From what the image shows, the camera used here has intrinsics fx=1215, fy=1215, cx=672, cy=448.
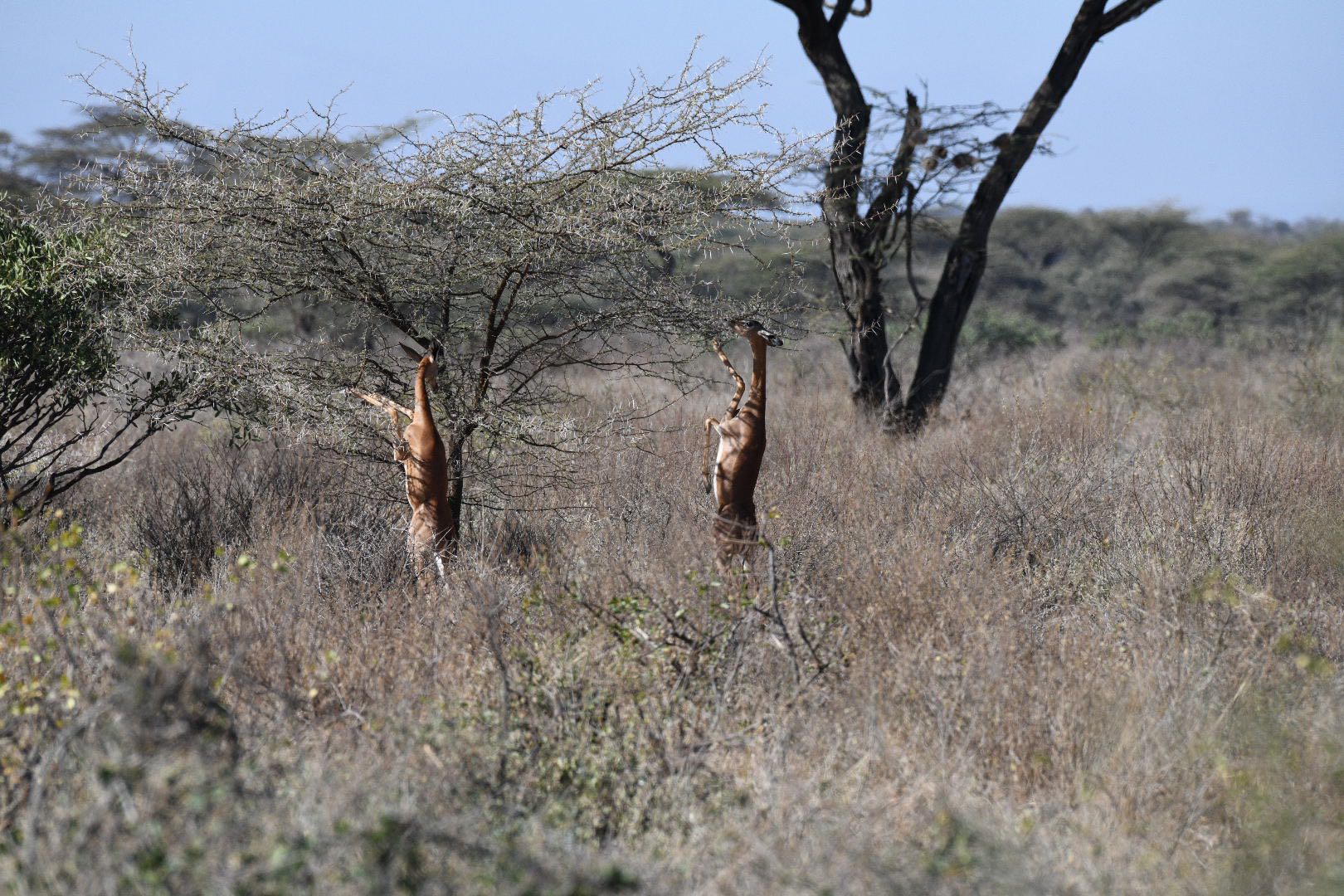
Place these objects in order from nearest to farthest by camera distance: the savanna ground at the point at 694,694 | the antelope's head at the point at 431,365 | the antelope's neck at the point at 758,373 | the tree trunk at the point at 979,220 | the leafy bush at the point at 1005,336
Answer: the savanna ground at the point at 694,694, the antelope's neck at the point at 758,373, the antelope's head at the point at 431,365, the tree trunk at the point at 979,220, the leafy bush at the point at 1005,336

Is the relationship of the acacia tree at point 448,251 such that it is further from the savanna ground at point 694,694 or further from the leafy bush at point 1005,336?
the leafy bush at point 1005,336

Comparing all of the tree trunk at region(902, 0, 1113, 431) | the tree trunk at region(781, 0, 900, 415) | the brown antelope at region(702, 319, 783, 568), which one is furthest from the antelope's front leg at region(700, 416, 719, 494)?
the tree trunk at region(902, 0, 1113, 431)

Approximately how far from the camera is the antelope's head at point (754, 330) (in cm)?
494

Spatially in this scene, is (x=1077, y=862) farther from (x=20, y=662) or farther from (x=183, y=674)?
(x=20, y=662)

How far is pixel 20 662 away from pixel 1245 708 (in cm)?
392

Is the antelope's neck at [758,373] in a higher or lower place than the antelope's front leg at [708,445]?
higher

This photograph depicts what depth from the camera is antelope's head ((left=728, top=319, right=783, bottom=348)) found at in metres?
4.94

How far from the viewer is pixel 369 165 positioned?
17.3ft

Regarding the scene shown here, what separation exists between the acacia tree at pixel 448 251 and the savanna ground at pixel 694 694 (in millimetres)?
663

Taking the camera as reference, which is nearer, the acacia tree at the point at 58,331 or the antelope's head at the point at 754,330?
the antelope's head at the point at 754,330

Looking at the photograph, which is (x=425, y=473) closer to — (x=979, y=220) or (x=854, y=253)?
(x=854, y=253)

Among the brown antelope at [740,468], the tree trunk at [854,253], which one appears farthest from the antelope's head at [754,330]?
the tree trunk at [854,253]

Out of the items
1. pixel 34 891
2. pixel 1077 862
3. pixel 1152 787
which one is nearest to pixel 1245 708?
pixel 1152 787

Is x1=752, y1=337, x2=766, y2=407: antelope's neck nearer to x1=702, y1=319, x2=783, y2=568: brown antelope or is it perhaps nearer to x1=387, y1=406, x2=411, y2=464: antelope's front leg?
x1=702, y1=319, x2=783, y2=568: brown antelope
